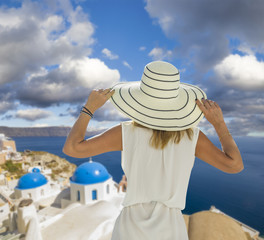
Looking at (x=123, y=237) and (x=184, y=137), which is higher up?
(x=184, y=137)

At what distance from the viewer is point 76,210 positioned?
1043 centimetres

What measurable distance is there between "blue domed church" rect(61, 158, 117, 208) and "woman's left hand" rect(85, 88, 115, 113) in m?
11.6

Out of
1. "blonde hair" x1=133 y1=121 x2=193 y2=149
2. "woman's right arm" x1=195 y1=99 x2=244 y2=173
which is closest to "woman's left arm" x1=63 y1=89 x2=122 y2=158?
"blonde hair" x1=133 y1=121 x2=193 y2=149


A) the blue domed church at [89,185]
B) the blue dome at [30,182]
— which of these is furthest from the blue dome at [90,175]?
the blue dome at [30,182]

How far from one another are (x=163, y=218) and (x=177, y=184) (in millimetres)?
240

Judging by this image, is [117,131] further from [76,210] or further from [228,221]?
[76,210]

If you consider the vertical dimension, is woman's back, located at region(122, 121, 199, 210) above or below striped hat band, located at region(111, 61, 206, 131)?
below

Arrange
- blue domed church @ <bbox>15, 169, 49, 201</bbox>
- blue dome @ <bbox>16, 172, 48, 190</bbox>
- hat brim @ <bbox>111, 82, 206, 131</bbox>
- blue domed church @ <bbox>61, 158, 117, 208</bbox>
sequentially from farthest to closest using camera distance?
1. blue dome @ <bbox>16, 172, 48, 190</bbox>
2. blue domed church @ <bbox>15, 169, 49, 201</bbox>
3. blue domed church @ <bbox>61, 158, 117, 208</bbox>
4. hat brim @ <bbox>111, 82, 206, 131</bbox>

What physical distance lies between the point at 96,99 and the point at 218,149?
924 millimetres

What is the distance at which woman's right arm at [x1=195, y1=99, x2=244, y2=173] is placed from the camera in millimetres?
1299

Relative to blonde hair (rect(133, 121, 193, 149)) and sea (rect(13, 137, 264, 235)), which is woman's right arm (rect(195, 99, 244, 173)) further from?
sea (rect(13, 137, 264, 235))

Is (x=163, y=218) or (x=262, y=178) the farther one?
(x=262, y=178)

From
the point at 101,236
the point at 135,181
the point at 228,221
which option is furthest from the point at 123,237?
the point at 101,236

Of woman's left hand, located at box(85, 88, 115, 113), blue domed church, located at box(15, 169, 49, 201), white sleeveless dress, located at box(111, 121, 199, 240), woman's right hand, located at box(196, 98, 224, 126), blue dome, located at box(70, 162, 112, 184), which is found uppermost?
woman's left hand, located at box(85, 88, 115, 113)
